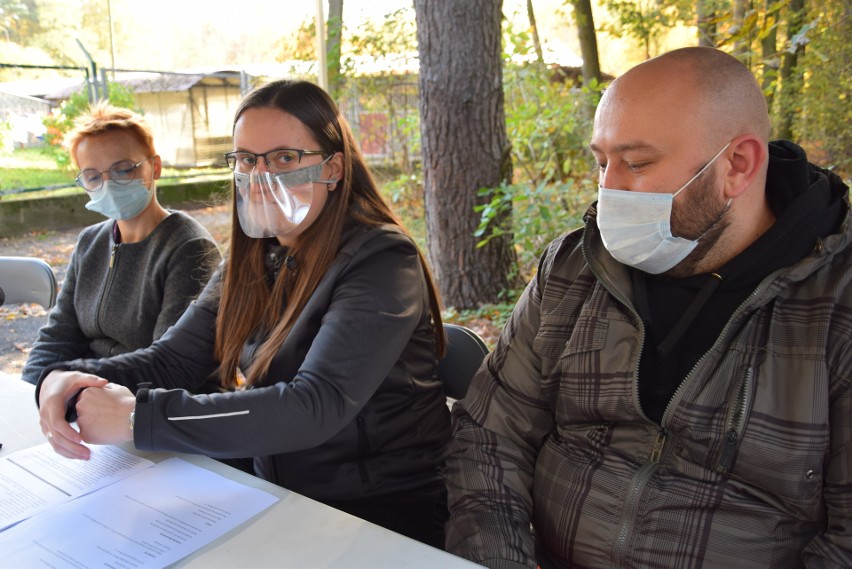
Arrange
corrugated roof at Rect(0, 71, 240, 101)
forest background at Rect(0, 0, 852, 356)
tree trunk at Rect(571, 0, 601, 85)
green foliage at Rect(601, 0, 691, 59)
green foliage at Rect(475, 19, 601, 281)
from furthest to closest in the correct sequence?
tree trunk at Rect(571, 0, 601, 85) < green foliage at Rect(601, 0, 691, 59) < corrugated roof at Rect(0, 71, 240, 101) < green foliage at Rect(475, 19, 601, 281) < forest background at Rect(0, 0, 852, 356)

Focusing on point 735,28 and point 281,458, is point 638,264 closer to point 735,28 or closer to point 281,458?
point 281,458

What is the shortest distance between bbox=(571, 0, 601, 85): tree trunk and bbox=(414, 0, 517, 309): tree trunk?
3.18 metres

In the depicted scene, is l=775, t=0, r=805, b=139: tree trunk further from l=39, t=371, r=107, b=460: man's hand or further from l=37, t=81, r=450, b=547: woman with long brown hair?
l=39, t=371, r=107, b=460: man's hand

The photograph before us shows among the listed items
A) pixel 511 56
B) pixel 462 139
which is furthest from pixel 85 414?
pixel 511 56

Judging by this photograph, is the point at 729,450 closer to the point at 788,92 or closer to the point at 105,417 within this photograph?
the point at 105,417

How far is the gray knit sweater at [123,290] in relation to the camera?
8.48ft

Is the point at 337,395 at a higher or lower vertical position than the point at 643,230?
lower

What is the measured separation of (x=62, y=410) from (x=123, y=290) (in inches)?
48.7

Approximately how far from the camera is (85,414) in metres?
1.51

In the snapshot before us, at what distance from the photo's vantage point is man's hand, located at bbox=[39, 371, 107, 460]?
1.51 metres

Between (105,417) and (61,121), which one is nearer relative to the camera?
(105,417)

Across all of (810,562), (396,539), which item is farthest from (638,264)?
(396,539)

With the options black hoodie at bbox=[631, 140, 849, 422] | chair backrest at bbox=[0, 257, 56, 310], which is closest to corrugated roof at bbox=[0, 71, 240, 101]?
chair backrest at bbox=[0, 257, 56, 310]

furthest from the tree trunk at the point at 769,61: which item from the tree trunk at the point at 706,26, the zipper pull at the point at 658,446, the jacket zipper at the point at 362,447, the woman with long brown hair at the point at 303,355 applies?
the jacket zipper at the point at 362,447
